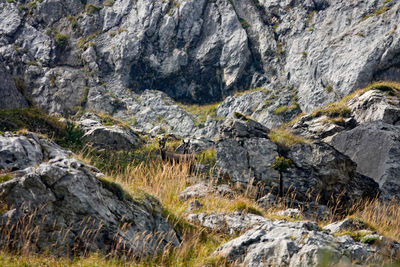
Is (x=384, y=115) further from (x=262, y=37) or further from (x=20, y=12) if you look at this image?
(x=20, y=12)

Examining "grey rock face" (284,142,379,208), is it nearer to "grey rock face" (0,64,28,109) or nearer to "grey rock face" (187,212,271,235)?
"grey rock face" (187,212,271,235)

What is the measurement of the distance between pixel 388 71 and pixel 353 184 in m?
26.2

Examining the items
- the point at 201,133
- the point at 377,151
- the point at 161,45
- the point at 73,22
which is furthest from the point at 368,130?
the point at 73,22

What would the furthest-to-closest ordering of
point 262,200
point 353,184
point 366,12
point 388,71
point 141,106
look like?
point 141,106
point 366,12
point 388,71
point 353,184
point 262,200

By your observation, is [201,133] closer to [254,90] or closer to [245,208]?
[254,90]

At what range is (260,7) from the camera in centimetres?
4609

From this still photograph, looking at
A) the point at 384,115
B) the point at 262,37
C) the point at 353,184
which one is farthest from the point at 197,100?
the point at 353,184

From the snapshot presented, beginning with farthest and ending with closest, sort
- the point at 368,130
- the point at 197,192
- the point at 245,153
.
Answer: the point at 368,130
the point at 245,153
the point at 197,192

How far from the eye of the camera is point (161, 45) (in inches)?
1799

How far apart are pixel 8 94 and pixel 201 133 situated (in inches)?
762

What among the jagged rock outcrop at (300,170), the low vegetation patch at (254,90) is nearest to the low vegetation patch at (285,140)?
the jagged rock outcrop at (300,170)

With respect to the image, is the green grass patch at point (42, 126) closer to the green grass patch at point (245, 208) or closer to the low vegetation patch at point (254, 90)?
the green grass patch at point (245, 208)

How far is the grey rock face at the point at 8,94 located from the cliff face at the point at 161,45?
1621 centimetres

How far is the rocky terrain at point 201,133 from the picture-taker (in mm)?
4559
